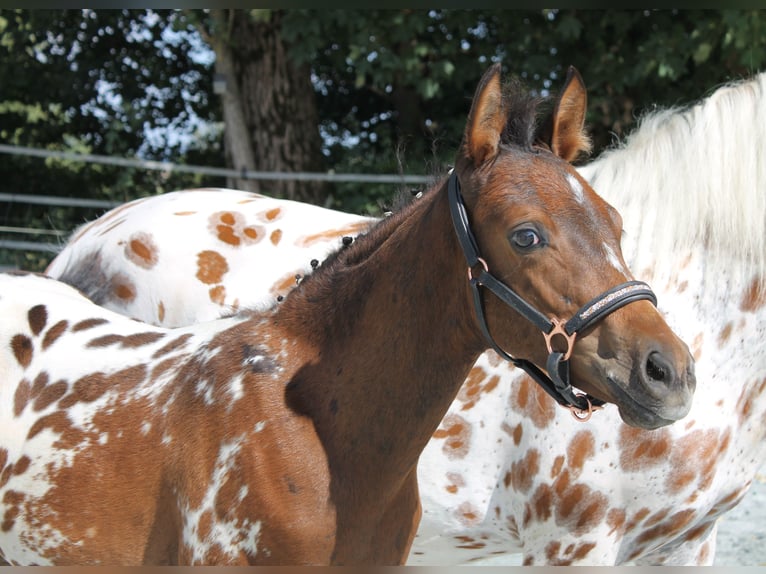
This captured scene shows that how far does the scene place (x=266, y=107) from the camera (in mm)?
8297

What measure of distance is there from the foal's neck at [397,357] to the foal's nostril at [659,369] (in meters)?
0.46

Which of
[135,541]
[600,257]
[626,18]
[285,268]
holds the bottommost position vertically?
[135,541]

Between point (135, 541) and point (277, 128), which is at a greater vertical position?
point (277, 128)

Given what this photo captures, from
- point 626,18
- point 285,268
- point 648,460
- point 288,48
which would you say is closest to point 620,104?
point 626,18

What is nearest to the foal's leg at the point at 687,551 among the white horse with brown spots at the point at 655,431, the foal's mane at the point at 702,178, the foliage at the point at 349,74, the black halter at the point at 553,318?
the white horse with brown spots at the point at 655,431

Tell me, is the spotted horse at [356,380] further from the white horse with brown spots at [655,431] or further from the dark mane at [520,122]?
the white horse with brown spots at [655,431]

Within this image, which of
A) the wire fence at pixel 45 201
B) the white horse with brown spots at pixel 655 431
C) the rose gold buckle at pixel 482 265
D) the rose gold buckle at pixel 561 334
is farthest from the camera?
the wire fence at pixel 45 201

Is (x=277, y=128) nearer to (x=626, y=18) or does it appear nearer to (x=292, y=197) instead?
(x=292, y=197)

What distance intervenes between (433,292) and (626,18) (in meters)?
A: 5.70

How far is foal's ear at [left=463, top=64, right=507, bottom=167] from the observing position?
2096 mm

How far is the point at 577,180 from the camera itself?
6.97 feet

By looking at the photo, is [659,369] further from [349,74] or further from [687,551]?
[349,74]

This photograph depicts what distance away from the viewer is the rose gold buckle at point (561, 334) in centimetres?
198

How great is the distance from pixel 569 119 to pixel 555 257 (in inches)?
18.2
